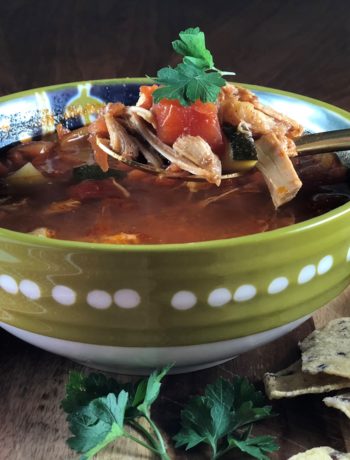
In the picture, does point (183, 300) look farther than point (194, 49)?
No

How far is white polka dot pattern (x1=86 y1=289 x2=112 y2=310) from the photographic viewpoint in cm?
143

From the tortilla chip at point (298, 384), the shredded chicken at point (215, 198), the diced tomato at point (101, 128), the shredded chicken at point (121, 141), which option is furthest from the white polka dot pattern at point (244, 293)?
the diced tomato at point (101, 128)

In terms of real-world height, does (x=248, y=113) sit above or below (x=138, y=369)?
above

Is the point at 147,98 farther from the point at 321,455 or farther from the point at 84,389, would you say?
the point at 321,455

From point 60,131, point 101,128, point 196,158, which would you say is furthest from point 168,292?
point 60,131

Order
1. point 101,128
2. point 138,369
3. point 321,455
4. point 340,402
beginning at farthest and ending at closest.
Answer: point 101,128 → point 138,369 → point 340,402 → point 321,455

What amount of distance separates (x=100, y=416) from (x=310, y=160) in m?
0.92

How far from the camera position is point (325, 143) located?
1836 millimetres

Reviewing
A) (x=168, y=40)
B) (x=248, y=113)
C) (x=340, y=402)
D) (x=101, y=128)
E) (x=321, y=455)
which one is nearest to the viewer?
(x=321, y=455)

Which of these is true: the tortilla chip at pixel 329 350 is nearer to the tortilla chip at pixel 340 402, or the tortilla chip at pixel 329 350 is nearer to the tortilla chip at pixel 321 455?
the tortilla chip at pixel 340 402

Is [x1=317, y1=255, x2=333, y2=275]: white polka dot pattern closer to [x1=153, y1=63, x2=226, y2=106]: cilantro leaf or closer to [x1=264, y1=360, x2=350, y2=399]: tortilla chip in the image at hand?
[x1=264, y1=360, x2=350, y2=399]: tortilla chip

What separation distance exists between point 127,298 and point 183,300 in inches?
4.1

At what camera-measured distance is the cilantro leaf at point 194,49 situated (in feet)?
5.69

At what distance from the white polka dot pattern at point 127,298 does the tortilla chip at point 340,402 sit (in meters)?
0.43
